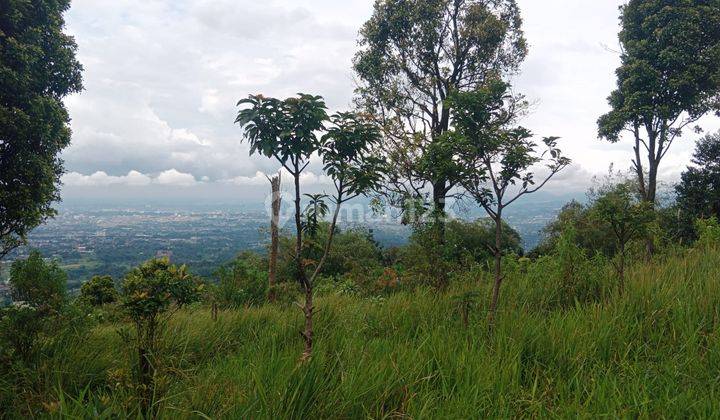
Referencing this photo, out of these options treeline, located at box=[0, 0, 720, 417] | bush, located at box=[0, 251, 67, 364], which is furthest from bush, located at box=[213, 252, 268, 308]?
bush, located at box=[0, 251, 67, 364]

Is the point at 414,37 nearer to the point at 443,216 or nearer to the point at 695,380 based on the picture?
the point at 443,216

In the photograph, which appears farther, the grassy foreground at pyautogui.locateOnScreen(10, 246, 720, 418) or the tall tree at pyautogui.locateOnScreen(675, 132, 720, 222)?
the tall tree at pyautogui.locateOnScreen(675, 132, 720, 222)

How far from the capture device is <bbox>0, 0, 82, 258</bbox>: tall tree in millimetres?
8133

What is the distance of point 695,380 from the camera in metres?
2.55

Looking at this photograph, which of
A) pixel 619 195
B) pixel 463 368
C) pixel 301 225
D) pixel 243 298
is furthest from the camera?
pixel 243 298

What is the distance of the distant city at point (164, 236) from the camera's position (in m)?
20.8

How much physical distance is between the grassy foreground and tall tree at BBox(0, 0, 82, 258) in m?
6.50

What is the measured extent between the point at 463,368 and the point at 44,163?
9904mm

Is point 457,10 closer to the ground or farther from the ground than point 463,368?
farther from the ground

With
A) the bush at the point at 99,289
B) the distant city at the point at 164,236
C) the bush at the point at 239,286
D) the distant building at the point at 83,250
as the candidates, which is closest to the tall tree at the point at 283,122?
the bush at the point at 239,286

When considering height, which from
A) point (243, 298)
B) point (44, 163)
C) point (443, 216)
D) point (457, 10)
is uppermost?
point (457, 10)

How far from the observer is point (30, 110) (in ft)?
27.6

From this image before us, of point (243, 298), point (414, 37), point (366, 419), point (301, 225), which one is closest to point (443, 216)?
point (301, 225)

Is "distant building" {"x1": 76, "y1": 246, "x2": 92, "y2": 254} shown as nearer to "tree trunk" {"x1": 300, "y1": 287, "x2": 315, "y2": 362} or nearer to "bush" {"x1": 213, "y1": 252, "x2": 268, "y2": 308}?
"bush" {"x1": 213, "y1": 252, "x2": 268, "y2": 308}
